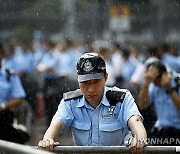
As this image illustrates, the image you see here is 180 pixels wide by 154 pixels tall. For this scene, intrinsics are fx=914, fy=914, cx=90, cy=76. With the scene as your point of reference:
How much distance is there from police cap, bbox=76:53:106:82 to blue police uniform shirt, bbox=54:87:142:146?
23 cm

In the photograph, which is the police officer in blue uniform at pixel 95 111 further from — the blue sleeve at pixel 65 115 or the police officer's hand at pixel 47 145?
the police officer's hand at pixel 47 145

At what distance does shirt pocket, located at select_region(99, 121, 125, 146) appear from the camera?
25.5 feet

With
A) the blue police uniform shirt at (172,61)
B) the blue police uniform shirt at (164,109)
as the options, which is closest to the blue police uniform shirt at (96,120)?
the blue police uniform shirt at (164,109)

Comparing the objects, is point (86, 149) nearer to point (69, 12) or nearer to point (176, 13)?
point (69, 12)

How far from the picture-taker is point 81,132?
782 cm

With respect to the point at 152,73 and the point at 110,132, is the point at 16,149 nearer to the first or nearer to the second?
the point at 110,132

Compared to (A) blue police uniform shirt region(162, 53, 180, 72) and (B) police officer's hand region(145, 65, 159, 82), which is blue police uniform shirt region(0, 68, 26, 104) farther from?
(A) blue police uniform shirt region(162, 53, 180, 72)

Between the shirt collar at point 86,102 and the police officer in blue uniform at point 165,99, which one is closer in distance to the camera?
the shirt collar at point 86,102

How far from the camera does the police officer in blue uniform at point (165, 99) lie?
11102mm

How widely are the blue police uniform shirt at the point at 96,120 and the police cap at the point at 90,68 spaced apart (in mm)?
228

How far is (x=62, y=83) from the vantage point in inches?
752

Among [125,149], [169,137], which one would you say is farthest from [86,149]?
[169,137]

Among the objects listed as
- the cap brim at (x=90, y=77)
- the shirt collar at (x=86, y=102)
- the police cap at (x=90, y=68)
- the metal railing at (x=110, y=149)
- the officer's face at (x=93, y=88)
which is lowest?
the metal railing at (x=110, y=149)

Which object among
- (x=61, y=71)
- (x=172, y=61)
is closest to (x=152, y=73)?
(x=172, y=61)
